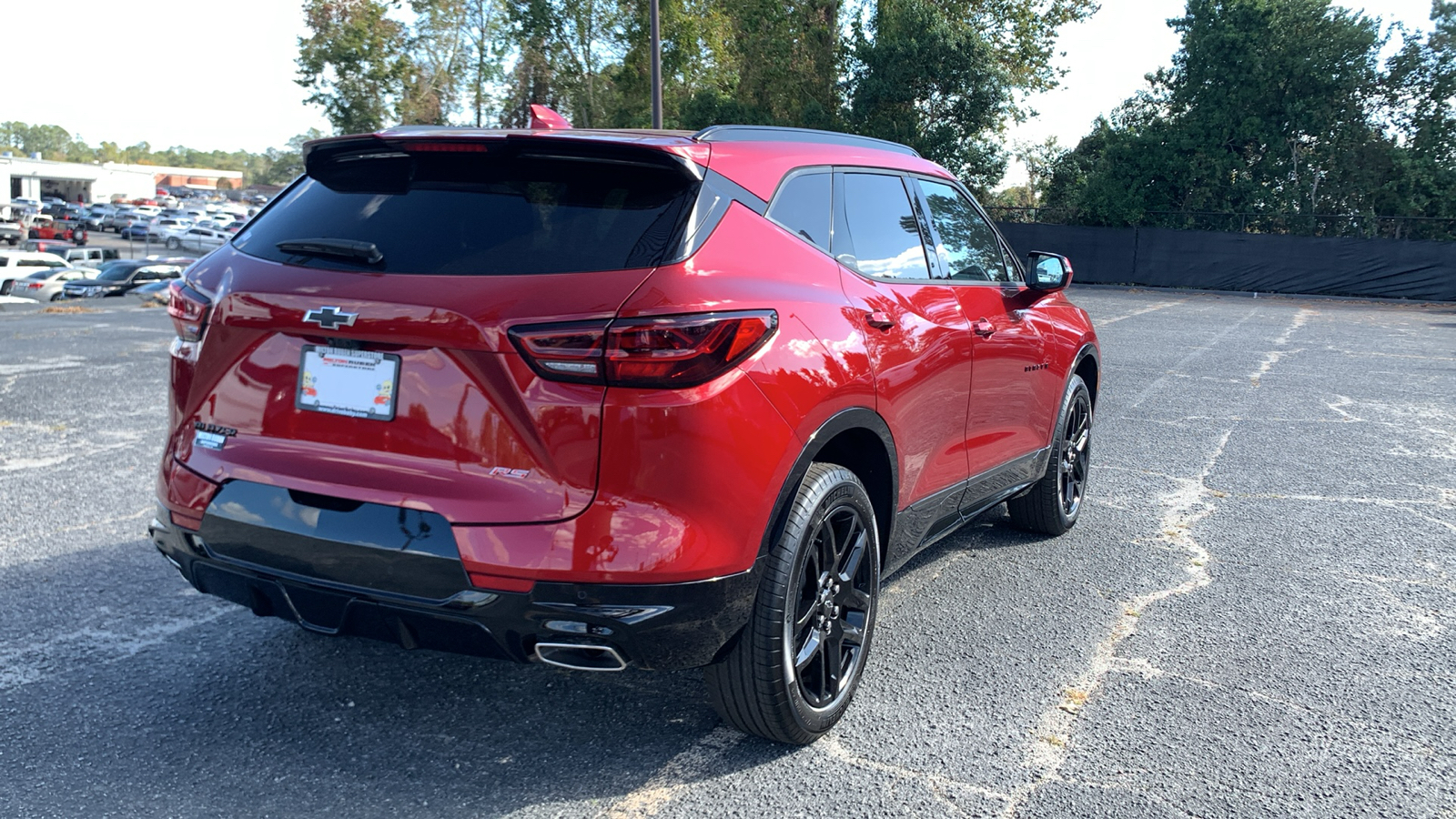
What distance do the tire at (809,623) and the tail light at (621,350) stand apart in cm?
59

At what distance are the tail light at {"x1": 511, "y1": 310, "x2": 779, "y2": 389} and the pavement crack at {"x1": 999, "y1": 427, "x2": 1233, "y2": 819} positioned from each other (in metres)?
1.44

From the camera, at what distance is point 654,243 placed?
2.69 metres

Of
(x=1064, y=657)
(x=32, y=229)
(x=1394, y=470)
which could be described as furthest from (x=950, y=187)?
(x=32, y=229)

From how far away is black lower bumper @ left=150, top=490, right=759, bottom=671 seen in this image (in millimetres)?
2588

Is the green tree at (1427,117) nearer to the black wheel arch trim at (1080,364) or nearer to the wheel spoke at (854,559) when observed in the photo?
the black wheel arch trim at (1080,364)

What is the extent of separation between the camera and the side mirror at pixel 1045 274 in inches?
183

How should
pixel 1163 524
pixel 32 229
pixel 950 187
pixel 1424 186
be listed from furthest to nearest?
pixel 32 229
pixel 1424 186
pixel 1163 524
pixel 950 187

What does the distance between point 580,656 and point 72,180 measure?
14156 cm

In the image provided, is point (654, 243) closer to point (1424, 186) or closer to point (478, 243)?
point (478, 243)

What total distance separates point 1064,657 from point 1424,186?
37215 millimetres

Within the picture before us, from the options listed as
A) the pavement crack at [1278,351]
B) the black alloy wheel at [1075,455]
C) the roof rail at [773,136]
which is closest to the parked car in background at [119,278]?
the pavement crack at [1278,351]

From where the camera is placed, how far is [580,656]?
8.72 ft

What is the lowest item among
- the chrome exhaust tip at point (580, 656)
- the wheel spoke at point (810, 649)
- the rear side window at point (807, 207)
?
the wheel spoke at point (810, 649)

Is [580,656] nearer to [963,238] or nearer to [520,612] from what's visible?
[520,612]
